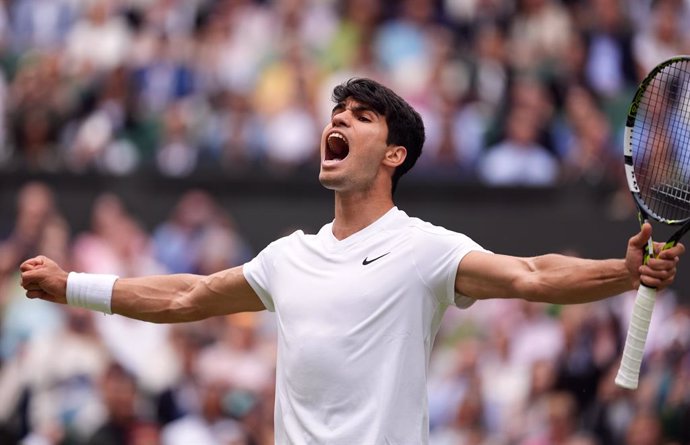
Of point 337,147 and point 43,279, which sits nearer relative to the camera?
point 337,147

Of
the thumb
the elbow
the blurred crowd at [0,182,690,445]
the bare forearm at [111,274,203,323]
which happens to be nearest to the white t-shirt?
the elbow

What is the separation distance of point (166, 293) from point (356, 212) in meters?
0.85

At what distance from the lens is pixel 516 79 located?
434 inches

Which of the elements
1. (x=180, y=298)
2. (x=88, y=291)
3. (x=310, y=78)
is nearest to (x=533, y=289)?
(x=180, y=298)

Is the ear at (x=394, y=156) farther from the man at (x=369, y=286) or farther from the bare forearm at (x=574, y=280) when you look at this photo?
the bare forearm at (x=574, y=280)

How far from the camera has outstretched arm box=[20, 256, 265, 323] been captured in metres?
5.44

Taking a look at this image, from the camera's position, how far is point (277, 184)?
35.3 ft

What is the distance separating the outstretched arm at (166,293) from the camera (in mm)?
5441

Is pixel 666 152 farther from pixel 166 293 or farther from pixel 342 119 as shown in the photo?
pixel 166 293

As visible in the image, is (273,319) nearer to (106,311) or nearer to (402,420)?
(106,311)

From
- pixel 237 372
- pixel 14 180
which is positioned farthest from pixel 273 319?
pixel 14 180

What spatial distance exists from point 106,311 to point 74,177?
5928 mm

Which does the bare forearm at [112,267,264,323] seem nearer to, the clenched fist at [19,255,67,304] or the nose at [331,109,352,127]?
the clenched fist at [19,255,67,304]

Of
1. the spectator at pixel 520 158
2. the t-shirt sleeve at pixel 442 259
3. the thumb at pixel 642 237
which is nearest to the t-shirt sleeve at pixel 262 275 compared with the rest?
the t-shirt sleeve at pixel 442 259
